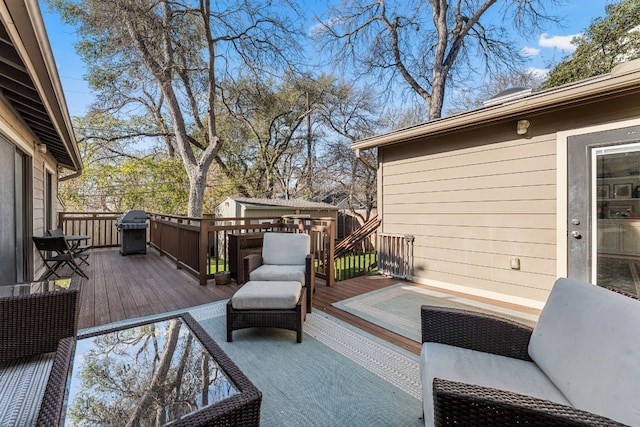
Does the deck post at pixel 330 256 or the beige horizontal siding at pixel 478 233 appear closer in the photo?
the beige horizontal siding at pixel 478 233

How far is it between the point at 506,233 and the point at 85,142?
1326 centimetres

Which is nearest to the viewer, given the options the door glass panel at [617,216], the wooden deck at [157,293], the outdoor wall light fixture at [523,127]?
the door glass panel at [617,216]

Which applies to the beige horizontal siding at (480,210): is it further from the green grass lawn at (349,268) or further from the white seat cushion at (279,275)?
the white seat cushion at (279,275)

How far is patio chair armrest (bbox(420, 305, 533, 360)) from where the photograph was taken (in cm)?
161

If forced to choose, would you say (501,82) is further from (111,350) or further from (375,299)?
(111,350)

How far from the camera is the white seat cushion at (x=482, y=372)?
1.30 meters

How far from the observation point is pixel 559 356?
1.31m

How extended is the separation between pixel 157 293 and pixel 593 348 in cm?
447

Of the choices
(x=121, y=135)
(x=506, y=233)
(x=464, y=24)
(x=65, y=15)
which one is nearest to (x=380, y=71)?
(x=464, y=24)

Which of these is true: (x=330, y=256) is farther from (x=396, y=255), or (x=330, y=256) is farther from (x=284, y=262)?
(x=396, y=255)

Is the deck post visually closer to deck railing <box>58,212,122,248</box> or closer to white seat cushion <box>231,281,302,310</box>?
white seat cushion <box>231,281,302,310</box>

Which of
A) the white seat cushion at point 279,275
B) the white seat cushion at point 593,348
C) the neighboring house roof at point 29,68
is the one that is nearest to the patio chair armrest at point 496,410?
the white seat cushion at point 593,348

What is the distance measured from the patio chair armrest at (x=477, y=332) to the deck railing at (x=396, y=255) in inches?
132

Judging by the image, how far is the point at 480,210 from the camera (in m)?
4.21
